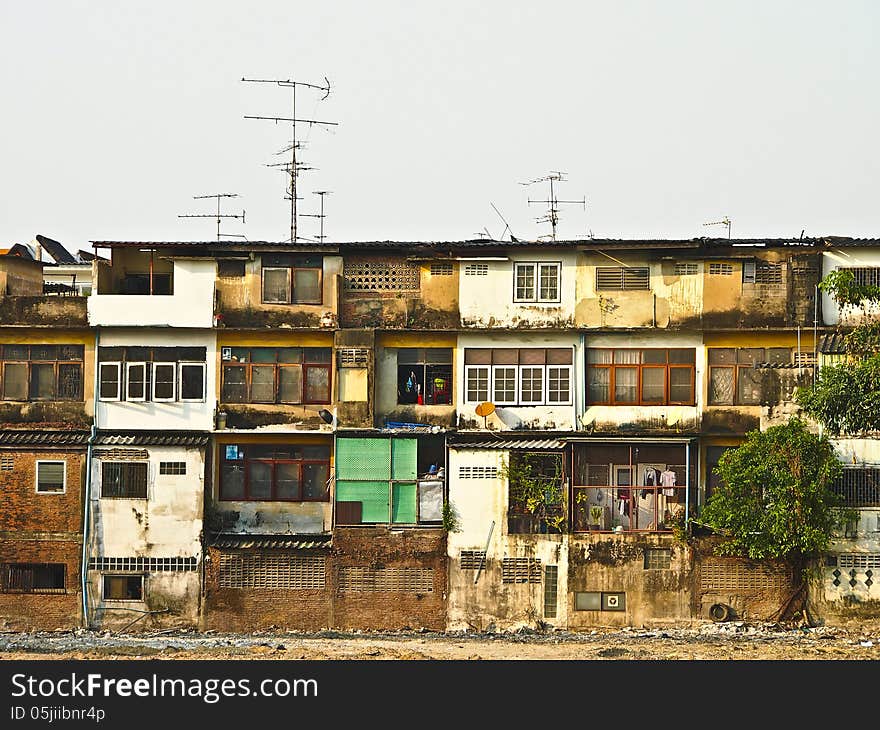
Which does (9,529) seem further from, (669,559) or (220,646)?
(669,559)

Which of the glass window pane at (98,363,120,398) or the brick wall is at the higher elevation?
the glass window pane at (98,363,120,398)

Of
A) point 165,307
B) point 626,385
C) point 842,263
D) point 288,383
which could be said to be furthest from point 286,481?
point 842,263

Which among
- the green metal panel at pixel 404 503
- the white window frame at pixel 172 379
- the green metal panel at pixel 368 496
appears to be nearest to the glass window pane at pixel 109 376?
the white window frame at pixel 172 379

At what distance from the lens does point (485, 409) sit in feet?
108

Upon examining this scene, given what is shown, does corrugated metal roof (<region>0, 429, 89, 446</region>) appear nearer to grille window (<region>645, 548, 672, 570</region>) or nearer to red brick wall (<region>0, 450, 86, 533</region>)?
red brick wall (<region>0, 450, 86, 533</region>)

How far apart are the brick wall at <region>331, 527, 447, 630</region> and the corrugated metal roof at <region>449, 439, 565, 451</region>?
231 centimetres

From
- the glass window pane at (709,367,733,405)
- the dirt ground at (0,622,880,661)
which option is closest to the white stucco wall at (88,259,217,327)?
the dirt ground at (0,622,880,661)

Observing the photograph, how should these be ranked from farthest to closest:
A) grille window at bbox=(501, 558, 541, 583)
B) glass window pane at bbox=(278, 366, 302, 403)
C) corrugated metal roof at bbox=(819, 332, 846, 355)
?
1. glass window pane at bbox=(278, 366, 302, 403)
2. grille window at bbox=(501, 558, 541, 583)
3. corrugated metal roof at bbox=(819, 332, 846, 355)

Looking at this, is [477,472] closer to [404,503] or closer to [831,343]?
[404,503]

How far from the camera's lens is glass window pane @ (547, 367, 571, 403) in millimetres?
32875

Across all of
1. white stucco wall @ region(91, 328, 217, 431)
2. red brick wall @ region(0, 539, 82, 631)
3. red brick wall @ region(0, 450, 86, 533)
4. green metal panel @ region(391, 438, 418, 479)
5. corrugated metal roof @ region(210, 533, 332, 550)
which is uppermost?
white stucco wall @ region(91, 328, 217, 431)

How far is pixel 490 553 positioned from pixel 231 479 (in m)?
6.93

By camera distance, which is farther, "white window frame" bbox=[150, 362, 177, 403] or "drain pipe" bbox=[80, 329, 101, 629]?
"white window frame" bbox=[150, 362, 177, 403]

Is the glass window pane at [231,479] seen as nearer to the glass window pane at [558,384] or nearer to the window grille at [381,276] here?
the window grille at [381,276]
